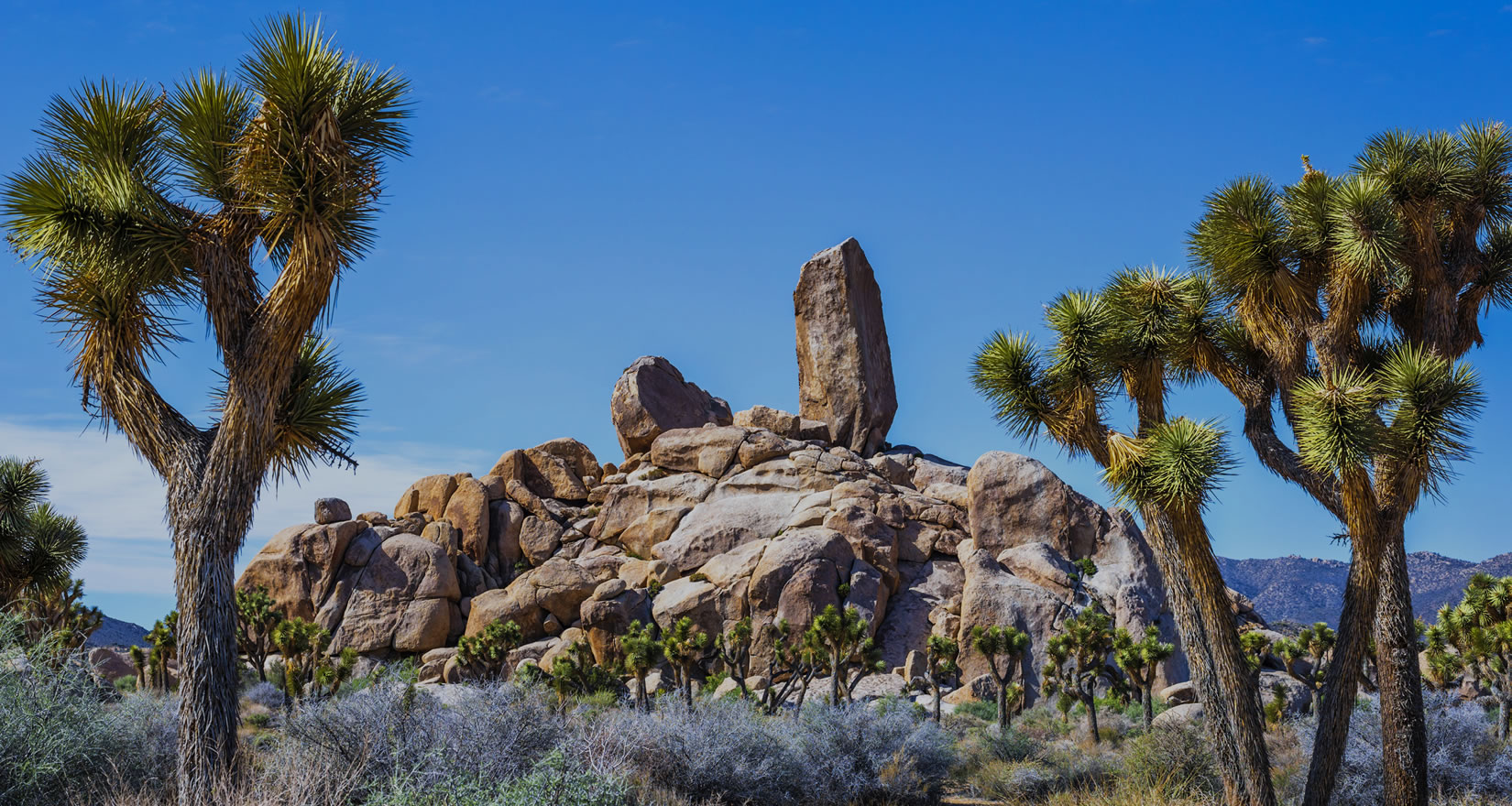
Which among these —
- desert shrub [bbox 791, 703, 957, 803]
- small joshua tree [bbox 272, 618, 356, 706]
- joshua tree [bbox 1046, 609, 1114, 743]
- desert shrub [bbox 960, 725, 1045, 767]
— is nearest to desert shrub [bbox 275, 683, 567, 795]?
desert shrub [bbox 791, 703, 957, 803]

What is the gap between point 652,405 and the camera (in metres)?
45.2

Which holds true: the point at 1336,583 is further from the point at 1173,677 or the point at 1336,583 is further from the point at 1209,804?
the point at 1209,804

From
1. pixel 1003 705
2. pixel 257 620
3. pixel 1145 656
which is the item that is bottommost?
pixel 1003 705

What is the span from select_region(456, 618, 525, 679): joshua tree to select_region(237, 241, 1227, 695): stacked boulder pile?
8.94 feet

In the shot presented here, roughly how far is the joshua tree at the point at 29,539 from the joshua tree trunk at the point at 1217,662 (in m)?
18.8

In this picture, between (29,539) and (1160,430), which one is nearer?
(1160,430)

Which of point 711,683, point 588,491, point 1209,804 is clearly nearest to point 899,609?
point 711,683

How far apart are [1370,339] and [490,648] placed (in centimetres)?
2244

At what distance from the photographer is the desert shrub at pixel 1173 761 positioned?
13.5 m

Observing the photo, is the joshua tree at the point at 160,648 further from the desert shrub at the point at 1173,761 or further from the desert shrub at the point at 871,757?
the desert shrub at the point at 1173,761

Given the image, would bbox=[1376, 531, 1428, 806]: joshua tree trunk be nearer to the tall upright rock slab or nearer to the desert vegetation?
the desert vegetation

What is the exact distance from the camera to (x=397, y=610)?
35375 millimetres

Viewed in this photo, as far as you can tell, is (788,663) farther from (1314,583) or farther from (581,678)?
(1314,583)

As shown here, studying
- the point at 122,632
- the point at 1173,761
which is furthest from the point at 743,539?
the point at 122,632
